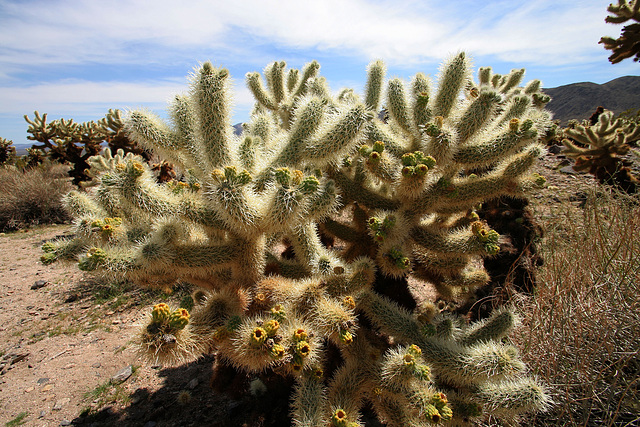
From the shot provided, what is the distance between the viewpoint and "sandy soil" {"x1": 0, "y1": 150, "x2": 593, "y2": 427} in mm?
2803

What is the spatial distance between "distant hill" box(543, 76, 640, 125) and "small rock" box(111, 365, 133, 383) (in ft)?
147

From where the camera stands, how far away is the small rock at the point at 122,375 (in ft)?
10.8

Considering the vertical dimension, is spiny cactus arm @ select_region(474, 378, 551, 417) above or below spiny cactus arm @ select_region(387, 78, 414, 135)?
below

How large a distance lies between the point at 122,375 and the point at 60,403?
52cm

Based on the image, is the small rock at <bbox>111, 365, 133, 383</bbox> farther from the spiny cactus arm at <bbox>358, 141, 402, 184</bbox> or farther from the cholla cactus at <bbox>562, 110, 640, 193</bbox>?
the cholla cactus at <bbox>562, 110, 640, 193</bbox>

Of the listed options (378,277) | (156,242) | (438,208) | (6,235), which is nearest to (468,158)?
(438,208)

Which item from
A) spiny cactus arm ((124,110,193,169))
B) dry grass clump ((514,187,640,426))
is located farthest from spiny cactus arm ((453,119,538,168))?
spiny cactus arm ((124,110,193,169))

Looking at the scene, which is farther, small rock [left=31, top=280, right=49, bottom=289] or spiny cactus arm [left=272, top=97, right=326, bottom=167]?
small rock [left=31, top=280, right=49, bottom=289]

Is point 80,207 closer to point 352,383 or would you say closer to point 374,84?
point 352,383

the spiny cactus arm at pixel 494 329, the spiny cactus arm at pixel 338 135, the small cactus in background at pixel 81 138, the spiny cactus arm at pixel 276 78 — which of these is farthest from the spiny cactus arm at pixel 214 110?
the small cactus in background at pixel 81 138

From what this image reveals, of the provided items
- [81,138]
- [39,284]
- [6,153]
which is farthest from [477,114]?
[6,153]

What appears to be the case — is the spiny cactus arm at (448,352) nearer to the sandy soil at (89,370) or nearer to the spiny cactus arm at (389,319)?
the spiny cactus arm at (389,319)

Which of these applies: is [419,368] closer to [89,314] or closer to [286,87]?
[286,87]

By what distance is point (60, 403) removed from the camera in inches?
119
